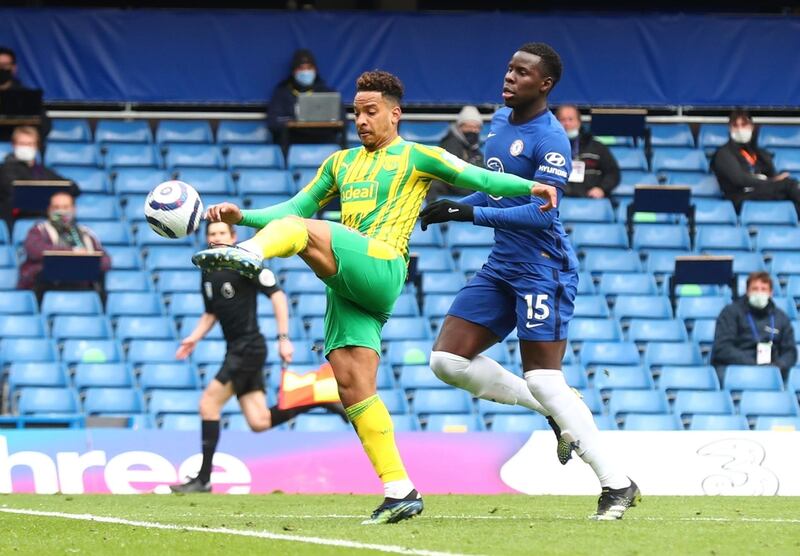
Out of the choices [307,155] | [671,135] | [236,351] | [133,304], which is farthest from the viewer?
[671,135]

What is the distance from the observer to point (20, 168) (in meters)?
16.1

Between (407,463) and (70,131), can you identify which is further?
(70,131)

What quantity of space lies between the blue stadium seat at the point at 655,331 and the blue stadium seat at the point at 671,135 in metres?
3.78

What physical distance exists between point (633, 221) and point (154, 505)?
910cm

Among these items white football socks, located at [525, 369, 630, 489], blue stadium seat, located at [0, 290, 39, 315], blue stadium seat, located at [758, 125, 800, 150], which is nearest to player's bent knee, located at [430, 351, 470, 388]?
white football socks, located at [525, 369, 630, 489]

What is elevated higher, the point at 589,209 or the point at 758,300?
the point at 589,209

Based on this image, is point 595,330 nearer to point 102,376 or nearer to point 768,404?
point 768,404

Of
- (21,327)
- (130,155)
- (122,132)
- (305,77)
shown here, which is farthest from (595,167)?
(21,327)

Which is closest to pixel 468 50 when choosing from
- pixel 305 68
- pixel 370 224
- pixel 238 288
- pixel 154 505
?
pixel 305 68

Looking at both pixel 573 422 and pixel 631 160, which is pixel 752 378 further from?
pixel 573 422

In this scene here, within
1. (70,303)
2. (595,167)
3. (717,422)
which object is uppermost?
(595,167)

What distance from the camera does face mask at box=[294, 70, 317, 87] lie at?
1791cm

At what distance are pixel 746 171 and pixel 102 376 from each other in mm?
Answer: 8116

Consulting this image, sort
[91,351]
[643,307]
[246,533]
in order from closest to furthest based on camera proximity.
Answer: [246,533], [91,351], [643,307]
